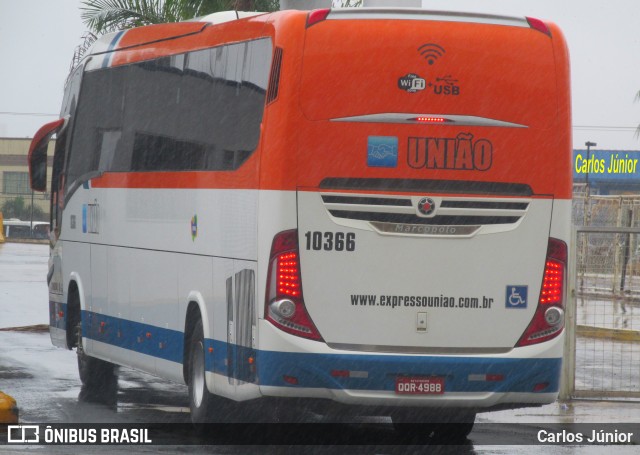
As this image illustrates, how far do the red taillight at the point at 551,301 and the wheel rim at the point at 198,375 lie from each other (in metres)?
2.95

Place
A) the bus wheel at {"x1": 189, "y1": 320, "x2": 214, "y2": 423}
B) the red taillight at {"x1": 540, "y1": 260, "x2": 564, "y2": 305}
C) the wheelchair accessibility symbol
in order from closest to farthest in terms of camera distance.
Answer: the wheelchair accessibility symbol < the red taillight at {"x1": 540, "y1": 260, "x2": 564, "y2": 305} < the bus wheel at {"x1": 189, "y1": 320, "x2": 214, "y2": 423}

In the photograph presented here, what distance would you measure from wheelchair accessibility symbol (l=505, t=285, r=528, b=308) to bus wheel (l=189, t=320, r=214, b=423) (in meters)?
2.78

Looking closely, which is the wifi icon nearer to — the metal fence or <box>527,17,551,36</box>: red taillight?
<box>527,17,551,36</box>: red taillight

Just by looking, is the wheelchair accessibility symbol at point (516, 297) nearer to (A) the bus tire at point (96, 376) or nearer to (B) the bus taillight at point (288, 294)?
(B) the bus taillight at point (288, 294)

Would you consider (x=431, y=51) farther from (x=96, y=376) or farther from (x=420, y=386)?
(x=96, y=376)

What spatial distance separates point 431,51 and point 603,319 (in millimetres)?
10608

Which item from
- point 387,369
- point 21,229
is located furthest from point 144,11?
point 21,229

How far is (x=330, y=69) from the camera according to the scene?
422 inches

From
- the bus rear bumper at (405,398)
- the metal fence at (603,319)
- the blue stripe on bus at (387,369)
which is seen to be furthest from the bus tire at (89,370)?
the metal fence at (603,319)

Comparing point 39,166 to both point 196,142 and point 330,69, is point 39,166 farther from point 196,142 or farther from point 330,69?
point 330,69

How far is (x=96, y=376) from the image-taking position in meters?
16.1

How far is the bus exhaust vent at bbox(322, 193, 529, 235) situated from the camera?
A: 10695 millimetres

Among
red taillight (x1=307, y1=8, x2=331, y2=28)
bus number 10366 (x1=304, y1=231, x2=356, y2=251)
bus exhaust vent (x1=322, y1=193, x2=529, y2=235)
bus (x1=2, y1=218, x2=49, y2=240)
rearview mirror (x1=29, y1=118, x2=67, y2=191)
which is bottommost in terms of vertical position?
bus (x1=2, y1=218, x2=49, y2=240)

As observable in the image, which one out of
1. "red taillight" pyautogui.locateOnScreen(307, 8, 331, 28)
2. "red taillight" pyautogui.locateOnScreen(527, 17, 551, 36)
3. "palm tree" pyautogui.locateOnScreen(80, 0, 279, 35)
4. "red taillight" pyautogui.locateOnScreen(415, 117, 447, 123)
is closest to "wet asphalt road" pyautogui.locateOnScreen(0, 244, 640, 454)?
"red taillight" pyautogui.locateOnScreen(415, 117, 447, 123)
